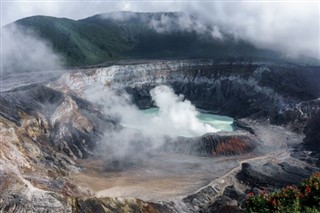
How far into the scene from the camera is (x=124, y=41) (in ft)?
572

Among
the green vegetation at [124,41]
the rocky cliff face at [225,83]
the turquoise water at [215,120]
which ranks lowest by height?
the turquoise water at [215,120]

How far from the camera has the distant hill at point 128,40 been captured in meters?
148

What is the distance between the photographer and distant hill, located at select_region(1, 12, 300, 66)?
148500mm

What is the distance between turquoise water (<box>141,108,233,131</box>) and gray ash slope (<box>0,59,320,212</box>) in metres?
2.67

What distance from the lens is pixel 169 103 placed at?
122 m

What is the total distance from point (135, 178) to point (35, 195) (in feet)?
60.9

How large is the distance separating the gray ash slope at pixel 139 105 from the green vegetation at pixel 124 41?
66.5 feet

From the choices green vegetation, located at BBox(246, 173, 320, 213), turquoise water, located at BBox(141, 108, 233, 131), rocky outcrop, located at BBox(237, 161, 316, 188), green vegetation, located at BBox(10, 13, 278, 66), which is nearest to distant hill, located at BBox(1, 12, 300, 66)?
green vegetation, located at BBox(10, 13, 278, 66)

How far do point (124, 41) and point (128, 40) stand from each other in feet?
6.35

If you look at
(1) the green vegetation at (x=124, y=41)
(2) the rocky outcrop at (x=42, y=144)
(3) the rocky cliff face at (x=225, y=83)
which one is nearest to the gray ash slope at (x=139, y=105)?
(2) the rocky outcrop at (x=42, y=144)

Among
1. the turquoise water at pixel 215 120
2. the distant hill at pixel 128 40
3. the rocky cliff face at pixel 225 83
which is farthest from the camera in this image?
the distant hill at pixel 128 40

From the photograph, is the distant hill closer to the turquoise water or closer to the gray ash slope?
the gray ash slope

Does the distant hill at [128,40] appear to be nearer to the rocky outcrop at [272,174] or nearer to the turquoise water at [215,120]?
the turquoise water at [215,120]

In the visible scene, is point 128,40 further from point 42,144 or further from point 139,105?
point 42,144
